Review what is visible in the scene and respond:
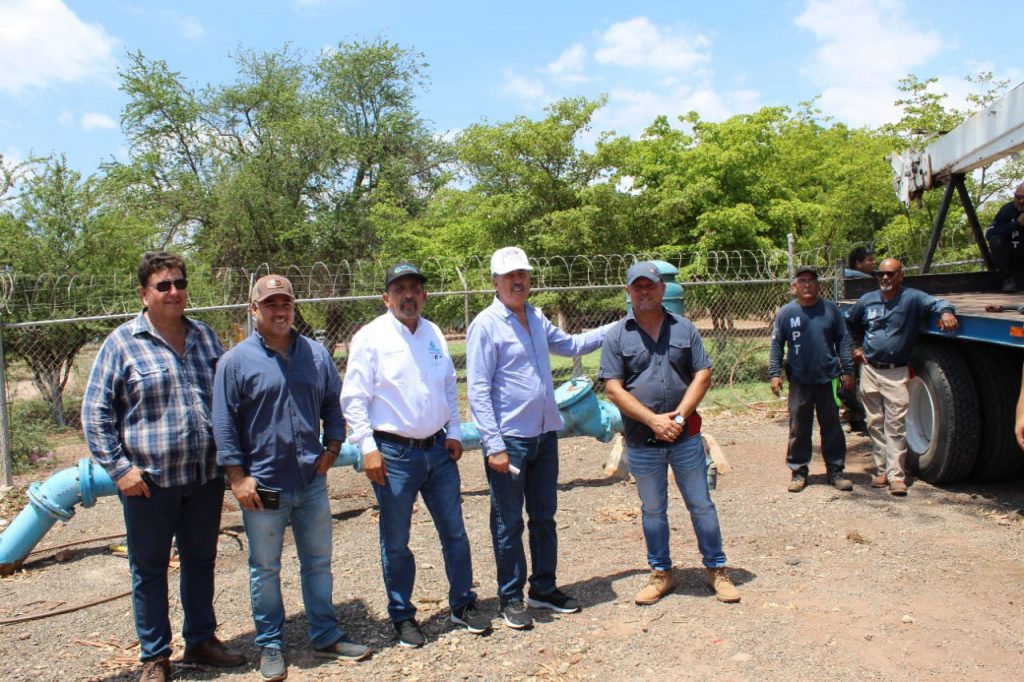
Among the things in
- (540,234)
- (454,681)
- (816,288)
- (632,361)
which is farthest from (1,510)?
(540,234)

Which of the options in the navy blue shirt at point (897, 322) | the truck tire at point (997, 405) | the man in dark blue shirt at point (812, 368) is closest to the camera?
the truck tire at point (997, 405)

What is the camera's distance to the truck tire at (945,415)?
583cm

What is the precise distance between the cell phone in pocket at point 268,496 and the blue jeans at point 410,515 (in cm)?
49

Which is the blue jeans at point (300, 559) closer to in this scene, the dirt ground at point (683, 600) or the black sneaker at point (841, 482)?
the dirt ground at point (683, 600)

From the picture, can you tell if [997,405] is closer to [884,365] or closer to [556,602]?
[884,365]

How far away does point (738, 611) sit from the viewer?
3.98 metres

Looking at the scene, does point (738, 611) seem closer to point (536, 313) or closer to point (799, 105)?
point (536, 313)

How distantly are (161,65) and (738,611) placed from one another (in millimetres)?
26768

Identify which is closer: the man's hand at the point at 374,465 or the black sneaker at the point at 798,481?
the man's hand at the point at 374,465

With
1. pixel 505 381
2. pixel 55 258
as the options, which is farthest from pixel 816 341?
pixel 55 258

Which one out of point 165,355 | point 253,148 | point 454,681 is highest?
point 253,148

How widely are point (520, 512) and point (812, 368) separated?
3081 millimetres

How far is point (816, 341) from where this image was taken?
5.99 meters

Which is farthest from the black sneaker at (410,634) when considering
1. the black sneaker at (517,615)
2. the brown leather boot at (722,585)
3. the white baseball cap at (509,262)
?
the white baseball cap at (509,262)
